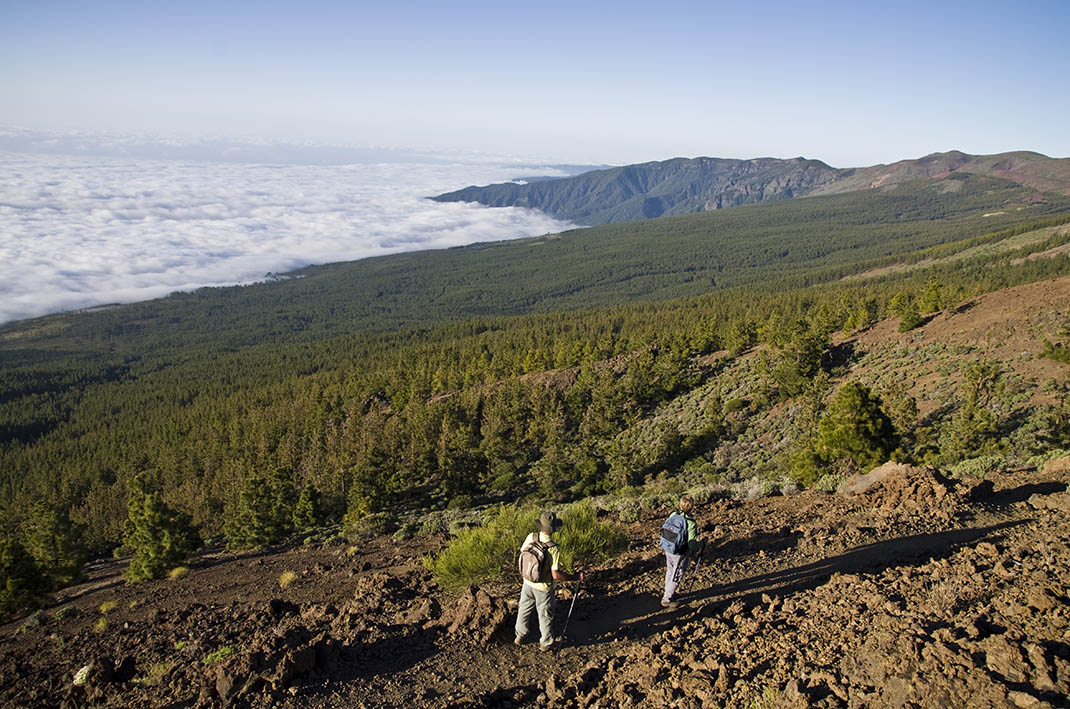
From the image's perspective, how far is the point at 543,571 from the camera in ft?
24.4

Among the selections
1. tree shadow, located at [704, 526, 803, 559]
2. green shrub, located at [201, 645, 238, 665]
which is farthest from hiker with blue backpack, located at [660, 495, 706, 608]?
green shrub, located at [201, 645, 238, 665]

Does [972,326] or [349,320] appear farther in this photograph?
[349,320]

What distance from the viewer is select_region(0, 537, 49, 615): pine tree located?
19.1 m

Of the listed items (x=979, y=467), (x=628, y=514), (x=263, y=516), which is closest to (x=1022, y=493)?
(x=979, y=467)

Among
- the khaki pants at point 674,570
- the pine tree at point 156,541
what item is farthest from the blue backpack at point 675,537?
the pine tree at point 156,541

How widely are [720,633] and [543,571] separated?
2.37 m

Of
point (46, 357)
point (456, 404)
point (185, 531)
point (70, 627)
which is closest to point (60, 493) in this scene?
point (456, 404)

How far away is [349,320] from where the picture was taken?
575ft

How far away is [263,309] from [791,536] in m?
209

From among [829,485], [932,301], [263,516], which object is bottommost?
[263,516]

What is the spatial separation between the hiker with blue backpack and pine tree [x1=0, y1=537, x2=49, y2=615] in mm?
22451

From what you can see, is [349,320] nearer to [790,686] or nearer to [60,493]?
[60,493]

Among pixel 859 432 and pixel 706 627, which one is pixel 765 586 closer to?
pixel 706 627

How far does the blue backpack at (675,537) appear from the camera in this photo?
842cm
